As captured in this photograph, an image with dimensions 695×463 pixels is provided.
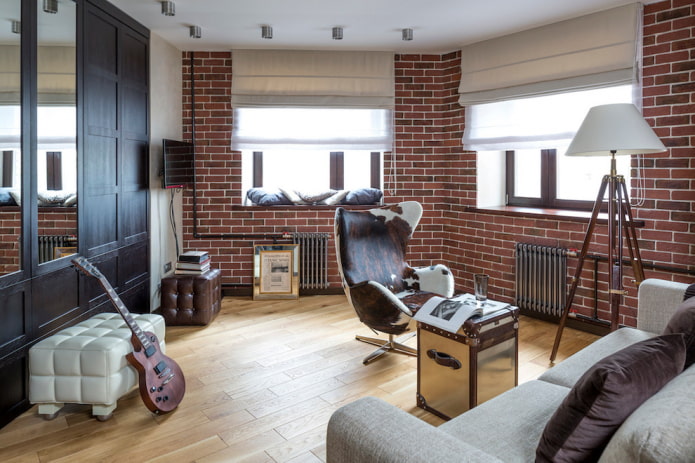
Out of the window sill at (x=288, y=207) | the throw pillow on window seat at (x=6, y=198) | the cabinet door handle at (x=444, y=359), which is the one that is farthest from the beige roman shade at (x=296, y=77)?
the cabinet door handle at (x=444, y=359)

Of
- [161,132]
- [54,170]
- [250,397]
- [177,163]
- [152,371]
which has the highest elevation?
[161,132]

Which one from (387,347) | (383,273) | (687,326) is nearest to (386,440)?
(687,326)

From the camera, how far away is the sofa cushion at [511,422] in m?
1.48

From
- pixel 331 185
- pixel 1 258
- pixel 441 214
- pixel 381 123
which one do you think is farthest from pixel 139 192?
Answer: pixel 441 214

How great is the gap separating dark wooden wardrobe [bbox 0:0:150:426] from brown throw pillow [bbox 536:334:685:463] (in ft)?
8.57

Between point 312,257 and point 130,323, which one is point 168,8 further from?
point 312,257

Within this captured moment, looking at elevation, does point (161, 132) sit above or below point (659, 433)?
above

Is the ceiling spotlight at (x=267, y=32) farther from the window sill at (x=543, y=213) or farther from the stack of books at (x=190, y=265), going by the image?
the window sill at (x=543, y=213)

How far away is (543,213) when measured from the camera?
4254 mm

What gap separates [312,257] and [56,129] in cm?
270

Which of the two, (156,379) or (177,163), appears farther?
(177,163)

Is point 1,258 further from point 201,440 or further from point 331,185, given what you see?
point 331,185

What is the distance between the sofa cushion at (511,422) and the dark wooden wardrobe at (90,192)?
91.6 inches

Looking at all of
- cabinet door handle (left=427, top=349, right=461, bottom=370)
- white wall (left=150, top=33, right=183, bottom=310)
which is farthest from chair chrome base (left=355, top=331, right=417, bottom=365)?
white wall (left=150, top=33, right=183, bottom=310)
